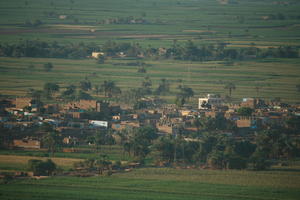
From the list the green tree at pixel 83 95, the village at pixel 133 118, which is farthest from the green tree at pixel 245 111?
the green tree at pixel 83 95

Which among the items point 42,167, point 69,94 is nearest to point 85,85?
point 69,94

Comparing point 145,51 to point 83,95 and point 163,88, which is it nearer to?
point 163,88

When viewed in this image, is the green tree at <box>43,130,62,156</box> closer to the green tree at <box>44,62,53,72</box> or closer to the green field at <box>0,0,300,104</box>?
the green field at <box>0,0,300,104</box>

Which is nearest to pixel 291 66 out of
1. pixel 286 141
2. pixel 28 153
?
pixel 286 141

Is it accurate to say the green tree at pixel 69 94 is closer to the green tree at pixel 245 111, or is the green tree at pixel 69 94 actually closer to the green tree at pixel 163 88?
the green tree at pixel 163 88

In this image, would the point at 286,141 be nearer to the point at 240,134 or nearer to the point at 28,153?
the point at 240,134

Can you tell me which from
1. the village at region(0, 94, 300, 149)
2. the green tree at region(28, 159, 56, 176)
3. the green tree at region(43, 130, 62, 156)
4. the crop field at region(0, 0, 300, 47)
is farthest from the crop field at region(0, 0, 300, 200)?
the village at region(0, 94, 300, 149)
